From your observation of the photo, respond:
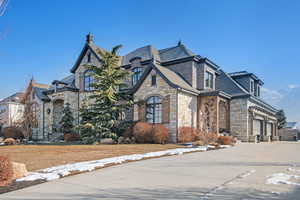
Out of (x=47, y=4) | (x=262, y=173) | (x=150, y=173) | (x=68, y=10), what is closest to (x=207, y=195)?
(x=150, y=173)

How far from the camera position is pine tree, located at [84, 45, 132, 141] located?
2025 centimetres

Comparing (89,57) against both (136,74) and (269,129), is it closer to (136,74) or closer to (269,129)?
(136,74)

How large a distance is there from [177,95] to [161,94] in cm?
156

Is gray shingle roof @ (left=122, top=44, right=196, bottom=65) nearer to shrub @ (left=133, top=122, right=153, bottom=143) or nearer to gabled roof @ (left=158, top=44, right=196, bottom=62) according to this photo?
gabled roof @ (left=158, top=44, right=196, bottom=62)

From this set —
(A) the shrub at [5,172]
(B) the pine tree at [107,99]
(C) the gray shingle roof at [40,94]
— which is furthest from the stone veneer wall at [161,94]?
(A) the shrub at [5,172]

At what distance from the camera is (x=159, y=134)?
17984 millimetres

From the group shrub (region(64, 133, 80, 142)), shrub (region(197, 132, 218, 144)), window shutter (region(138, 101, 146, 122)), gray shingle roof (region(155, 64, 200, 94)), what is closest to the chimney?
shrub (region(64, 133, 80, 142))

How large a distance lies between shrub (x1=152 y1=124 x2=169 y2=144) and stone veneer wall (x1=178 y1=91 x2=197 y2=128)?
1.61 metres

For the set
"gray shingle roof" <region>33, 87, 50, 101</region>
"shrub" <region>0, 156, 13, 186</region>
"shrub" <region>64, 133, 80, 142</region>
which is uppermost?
"gray shingle roof" <region>33, 87, 50, 101</region>

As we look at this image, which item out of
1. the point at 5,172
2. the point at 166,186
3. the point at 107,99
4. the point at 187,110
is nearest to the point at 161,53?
the point at 187,110

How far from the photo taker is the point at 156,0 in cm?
1412

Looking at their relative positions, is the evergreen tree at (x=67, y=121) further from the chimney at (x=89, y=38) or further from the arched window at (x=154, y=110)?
the arched window at (x=154, y=110)

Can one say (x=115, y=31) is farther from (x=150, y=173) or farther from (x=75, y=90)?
(x=75, y=90)

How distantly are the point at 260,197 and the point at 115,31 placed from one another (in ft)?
41.5
